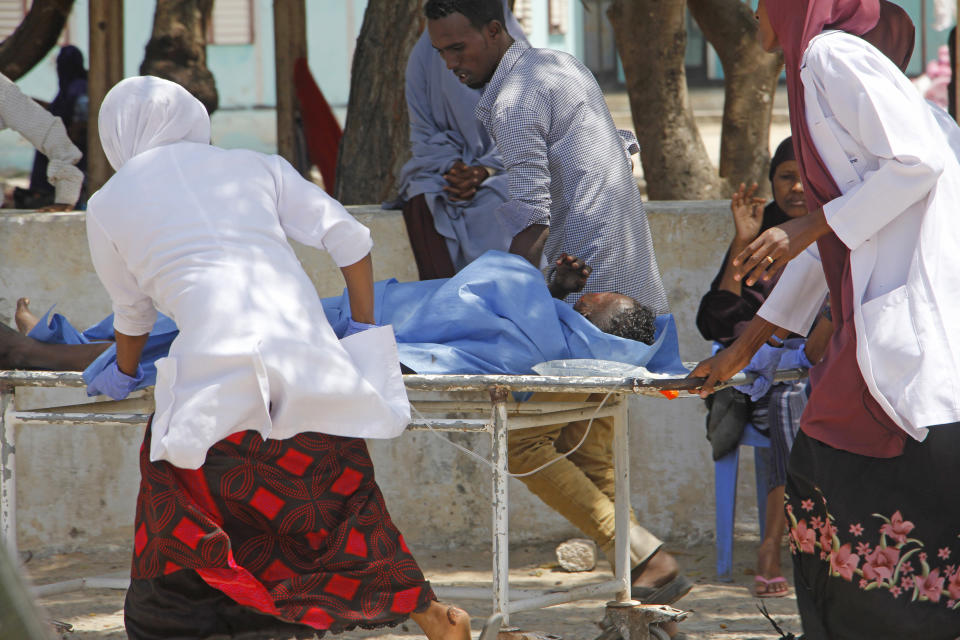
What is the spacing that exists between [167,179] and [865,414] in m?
1.63

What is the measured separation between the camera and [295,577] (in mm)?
2746

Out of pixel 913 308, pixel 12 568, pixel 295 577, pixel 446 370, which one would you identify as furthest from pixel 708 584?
pixel 12 568

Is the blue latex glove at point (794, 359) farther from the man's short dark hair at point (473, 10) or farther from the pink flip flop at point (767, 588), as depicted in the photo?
the man's short dark hair at point (473, 10)

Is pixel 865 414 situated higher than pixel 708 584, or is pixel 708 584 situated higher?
pixel 865 414

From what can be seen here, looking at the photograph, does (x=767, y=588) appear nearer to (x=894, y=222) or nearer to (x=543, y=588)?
(x=543, y=588)

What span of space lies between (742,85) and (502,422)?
435 centimetres

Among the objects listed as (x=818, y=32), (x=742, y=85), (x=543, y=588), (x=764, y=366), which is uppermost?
(x=818, y=32)

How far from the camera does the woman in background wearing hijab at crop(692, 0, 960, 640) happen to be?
2180 millimetres

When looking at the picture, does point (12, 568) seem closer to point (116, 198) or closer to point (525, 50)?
point (116, 198)

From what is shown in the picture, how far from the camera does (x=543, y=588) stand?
4.30 meters

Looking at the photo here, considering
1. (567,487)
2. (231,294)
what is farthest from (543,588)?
(231,294)

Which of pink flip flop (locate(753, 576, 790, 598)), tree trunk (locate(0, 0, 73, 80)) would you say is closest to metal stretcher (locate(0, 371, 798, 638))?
pink flip flop (locate(753, 576, 790, 598))

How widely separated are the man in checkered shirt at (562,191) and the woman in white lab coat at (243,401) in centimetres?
71

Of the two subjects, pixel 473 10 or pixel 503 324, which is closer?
pixel 503 324
